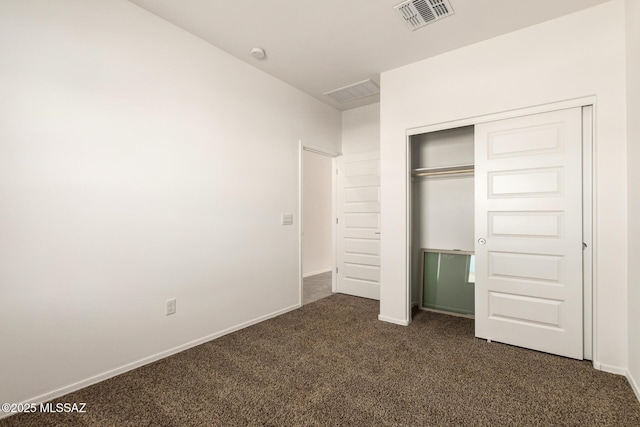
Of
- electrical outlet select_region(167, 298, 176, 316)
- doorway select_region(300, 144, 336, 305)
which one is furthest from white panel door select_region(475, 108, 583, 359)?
doorway select_region(300, 144, 336, 305)

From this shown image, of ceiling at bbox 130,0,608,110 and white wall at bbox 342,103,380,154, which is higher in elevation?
ceiling at bbox 130,0,608,110

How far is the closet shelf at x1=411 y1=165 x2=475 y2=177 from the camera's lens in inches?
137

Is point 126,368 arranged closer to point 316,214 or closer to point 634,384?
point 634,384

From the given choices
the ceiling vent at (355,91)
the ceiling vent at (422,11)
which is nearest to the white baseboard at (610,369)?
the ceiling vent at (422,11)

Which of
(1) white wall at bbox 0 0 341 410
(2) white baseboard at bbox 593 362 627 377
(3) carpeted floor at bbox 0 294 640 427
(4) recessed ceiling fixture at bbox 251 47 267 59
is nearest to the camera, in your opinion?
(3) carpeted floor at bbox 0 294 640 427

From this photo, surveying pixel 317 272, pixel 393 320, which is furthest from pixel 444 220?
pixel 317 272

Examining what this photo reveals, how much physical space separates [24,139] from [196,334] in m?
2.03

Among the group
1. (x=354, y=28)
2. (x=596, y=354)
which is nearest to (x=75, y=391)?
(x=354, y=28)

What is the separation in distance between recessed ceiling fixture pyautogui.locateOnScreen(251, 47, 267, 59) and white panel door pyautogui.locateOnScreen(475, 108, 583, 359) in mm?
2329

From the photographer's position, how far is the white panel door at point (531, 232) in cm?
252

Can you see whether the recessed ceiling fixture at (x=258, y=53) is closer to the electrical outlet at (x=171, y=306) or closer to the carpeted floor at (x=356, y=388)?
the electrical outlet at (x=171, y=306)

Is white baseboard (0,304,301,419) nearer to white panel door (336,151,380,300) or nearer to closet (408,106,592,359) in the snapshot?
white panel door (336,151,380,300)

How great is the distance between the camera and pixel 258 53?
3109 millimetres

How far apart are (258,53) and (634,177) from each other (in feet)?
11.0
